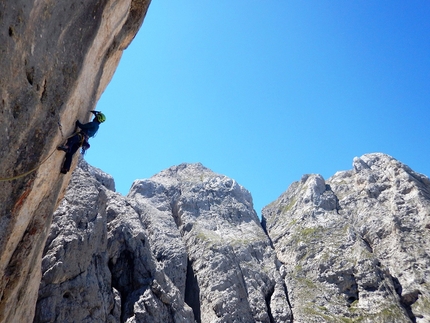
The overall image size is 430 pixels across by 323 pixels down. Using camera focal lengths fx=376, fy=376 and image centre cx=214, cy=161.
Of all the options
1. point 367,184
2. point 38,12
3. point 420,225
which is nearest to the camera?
point 38,12

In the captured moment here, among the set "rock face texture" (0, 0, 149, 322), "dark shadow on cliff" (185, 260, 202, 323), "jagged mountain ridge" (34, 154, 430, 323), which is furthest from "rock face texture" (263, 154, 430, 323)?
"rock face texture" (0, 0, 149, 322)

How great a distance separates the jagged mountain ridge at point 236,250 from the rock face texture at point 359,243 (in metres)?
0.20

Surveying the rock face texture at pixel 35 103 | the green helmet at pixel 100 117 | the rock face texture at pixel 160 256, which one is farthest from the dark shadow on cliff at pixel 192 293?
the green helmet at pixel 100 117

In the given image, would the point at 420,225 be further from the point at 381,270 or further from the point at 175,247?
the point at 175,247

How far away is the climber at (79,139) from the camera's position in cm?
1659

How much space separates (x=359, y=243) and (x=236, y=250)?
2133cm

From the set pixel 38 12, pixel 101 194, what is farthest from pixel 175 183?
pixel 38 12

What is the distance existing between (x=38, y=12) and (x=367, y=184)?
77805 millimetres

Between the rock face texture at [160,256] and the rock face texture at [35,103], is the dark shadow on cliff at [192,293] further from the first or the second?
the rock face texture at [35,103]

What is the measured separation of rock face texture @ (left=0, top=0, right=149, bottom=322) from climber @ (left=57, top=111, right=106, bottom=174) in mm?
358

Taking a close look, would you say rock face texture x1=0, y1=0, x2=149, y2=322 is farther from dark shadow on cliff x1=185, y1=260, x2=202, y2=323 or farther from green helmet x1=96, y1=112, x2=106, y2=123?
dark shadow on cliff x1=185, y1=260, x2=202, y2=323

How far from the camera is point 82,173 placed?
42719 mm

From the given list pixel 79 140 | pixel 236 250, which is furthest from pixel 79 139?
pixel 236 250

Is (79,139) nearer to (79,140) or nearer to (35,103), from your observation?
(79,140)
